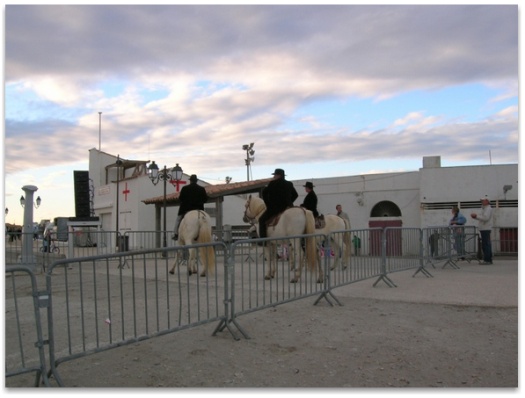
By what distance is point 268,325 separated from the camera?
20.3ft

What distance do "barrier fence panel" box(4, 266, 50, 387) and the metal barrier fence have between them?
0.04 metres

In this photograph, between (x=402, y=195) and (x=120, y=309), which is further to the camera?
(x=402, y=195)

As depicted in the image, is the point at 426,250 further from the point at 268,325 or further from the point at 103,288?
the point at 103,288

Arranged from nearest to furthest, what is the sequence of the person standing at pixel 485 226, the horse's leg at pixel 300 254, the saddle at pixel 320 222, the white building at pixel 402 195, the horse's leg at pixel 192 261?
the horse's leg at pixel 300 254 → the horse's leg at pixel 192 261 → the saddle at pixel 320 222 → the person standing at pixel 485 226 → the white building at pixel 402 195

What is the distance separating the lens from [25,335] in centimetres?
584

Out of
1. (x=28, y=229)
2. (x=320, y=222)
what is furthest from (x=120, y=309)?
(x=28, y=229)

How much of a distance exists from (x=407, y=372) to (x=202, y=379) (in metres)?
1.82

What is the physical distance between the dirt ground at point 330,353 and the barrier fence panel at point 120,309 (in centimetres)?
23

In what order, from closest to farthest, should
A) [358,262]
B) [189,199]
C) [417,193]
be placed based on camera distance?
[358,262] → [189,199] → [417,193]

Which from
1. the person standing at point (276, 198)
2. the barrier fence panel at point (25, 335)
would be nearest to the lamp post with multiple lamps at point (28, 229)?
the barrier fence panel at point (25, 335)

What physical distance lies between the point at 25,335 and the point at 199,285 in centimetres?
396

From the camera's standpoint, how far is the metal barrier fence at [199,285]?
5.09m

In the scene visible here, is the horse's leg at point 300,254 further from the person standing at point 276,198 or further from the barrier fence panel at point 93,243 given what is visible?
the barrier fence panel at point 93,243

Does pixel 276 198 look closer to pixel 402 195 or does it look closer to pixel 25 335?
pixel 25 335
